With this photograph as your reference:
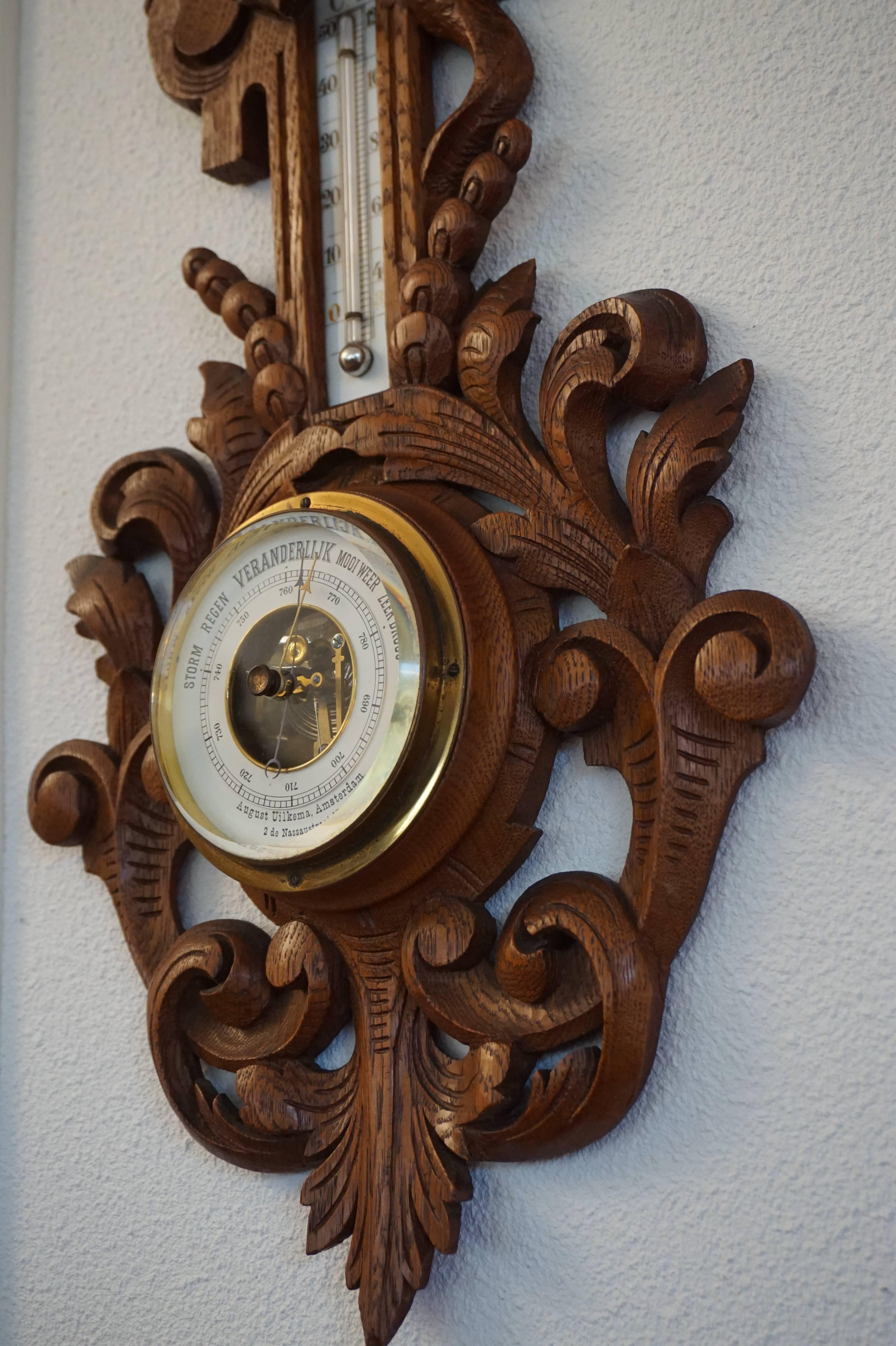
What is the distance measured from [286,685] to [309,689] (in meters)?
0.01

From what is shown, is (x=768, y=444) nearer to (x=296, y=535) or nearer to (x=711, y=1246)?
(x=296, y=535)

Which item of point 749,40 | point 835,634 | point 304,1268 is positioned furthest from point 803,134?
point 304,1268

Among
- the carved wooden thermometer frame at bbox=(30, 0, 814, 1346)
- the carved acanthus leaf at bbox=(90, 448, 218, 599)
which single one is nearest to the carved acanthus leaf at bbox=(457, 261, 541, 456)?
the carved wooden thermometer frame at bbox=(30, 0, 814, 1346)

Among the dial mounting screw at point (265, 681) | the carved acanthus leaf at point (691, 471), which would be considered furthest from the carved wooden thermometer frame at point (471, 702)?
the dial mounting screw at point (265, 681)

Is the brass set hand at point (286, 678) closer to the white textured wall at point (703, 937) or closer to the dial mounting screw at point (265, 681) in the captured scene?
the dial mounting screw at point (265, 681)

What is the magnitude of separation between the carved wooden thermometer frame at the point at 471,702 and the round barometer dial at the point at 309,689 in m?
0.02

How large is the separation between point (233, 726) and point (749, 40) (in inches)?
20.0

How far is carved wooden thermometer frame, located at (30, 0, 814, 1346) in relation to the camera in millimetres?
635

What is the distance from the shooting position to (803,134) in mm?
676

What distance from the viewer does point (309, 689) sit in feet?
2.41

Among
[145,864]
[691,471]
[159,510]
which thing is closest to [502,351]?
[691,471]

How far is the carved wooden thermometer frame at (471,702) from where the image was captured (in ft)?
2.08

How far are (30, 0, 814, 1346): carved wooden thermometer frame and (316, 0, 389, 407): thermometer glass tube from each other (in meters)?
0.01

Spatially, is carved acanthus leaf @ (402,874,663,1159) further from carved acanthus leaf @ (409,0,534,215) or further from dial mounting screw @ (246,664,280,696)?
carved acanthus leaf @ (409,0,534,215)
